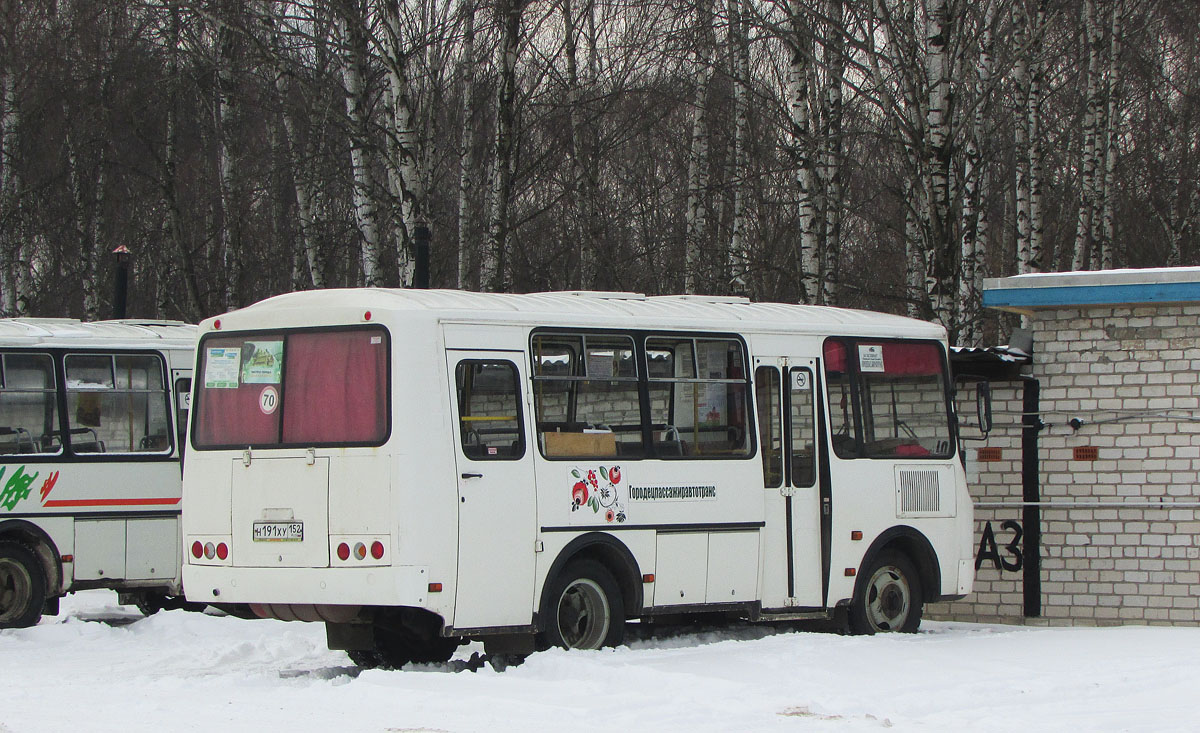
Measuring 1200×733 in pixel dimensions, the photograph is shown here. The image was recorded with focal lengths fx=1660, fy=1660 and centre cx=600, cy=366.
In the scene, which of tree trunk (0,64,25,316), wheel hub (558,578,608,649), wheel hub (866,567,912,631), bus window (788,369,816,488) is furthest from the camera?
tree trunk (0,64,25,316)

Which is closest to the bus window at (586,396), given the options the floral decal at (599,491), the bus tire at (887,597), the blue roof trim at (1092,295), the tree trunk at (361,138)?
the floral decal at (599,491)

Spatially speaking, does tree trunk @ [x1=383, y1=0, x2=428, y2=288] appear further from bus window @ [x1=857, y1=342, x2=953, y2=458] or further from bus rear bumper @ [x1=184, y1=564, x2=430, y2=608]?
bus rear bumper @ [x1=184, y1=564, x2=430, y2=608]

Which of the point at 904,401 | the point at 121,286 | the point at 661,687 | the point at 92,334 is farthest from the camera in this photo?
the point at 121,286

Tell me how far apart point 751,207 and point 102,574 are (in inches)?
807

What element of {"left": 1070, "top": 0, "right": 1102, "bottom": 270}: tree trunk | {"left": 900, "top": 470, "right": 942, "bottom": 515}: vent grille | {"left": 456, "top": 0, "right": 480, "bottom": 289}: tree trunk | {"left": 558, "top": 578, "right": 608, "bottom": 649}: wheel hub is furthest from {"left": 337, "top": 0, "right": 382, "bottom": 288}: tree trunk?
{"left": 1070, "top": 0, "right": 1102, "bottom": 270}: tree trunk

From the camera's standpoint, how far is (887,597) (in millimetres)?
13711

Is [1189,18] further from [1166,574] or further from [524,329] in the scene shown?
[524,329]

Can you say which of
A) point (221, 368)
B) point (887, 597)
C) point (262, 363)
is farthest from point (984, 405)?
point (221, 368)

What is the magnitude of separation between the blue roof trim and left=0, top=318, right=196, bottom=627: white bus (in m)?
7.71

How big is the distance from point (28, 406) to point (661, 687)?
26.0ft

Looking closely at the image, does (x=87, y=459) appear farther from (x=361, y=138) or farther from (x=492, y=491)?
(x=492, y=491)

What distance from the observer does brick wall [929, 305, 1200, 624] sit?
14.3m

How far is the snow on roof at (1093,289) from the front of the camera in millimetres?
14016

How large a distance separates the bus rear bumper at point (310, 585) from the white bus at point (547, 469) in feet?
0.05
